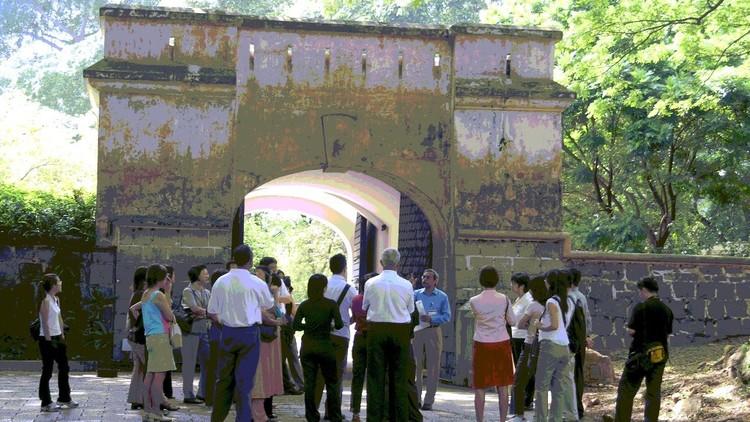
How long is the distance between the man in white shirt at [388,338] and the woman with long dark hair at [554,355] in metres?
1.16

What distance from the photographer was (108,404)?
1281 centimetres

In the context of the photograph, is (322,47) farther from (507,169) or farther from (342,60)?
(507,169)

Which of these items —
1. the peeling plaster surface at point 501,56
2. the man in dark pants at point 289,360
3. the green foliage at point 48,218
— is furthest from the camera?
the peeling plaster surface at point 501,56

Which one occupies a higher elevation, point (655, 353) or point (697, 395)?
point (655, 353)

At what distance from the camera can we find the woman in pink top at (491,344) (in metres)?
11.5

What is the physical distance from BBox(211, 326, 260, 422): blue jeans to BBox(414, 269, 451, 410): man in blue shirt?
3.01 m

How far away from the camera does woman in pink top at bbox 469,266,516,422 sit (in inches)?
453

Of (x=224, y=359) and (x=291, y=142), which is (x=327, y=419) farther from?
(x=291, y=142)

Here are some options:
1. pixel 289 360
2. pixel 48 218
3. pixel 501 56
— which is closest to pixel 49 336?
pixel 289 360

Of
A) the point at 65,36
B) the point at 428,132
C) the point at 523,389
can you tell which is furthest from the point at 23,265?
the point at 65,36

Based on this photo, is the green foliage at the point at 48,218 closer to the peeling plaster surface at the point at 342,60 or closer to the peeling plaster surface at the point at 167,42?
the peeling plaster surface at the point at 167,42

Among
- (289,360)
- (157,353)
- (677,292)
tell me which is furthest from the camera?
(677,292)

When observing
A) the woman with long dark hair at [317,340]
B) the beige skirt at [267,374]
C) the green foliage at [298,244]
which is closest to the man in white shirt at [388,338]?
the woman with long dark hair at [317,340]

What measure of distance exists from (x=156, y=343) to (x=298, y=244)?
106ft
